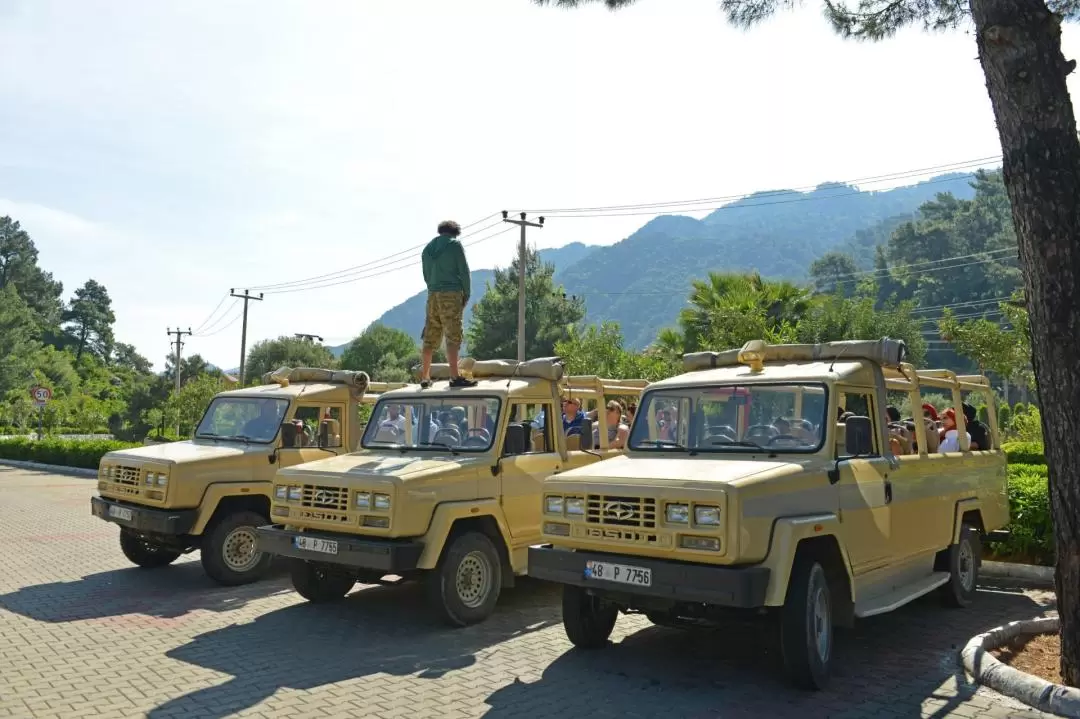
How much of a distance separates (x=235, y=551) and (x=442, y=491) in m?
3.51

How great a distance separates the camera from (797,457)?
615cm

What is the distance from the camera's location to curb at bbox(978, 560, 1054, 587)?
895 centimetres

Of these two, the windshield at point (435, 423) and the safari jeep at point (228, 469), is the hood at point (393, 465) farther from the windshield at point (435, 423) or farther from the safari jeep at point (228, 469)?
the safari jeep at point (228, 469)

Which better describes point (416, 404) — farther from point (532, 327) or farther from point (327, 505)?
point (532, 327)

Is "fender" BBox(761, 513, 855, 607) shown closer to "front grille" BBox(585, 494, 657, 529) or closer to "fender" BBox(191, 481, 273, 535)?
"front grille" BBox(585, 494, 657, 529)

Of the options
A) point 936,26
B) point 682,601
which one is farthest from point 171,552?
point 936,26

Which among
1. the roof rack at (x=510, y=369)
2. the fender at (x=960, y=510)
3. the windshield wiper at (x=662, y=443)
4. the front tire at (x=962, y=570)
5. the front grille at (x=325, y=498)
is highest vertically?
the roof rack at (x=510, y=369)

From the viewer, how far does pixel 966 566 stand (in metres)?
8.33

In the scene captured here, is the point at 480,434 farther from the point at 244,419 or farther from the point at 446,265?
the point at 244,419

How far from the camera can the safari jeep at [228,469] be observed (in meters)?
9.27

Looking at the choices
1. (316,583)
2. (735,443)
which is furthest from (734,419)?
(316,583)

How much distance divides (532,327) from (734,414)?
48.9m

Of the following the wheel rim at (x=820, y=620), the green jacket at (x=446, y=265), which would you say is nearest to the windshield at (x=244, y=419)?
the green jacket at (x=446, y=265)

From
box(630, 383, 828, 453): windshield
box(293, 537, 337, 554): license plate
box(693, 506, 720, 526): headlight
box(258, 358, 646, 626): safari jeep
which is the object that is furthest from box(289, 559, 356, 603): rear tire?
box(693, 506, 720, 526): headlight
